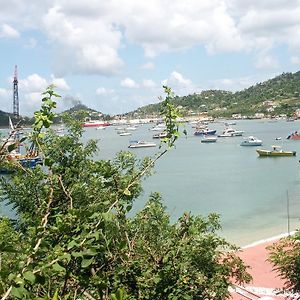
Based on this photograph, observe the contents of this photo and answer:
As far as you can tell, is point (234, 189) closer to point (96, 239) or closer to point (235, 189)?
point (235, 189)

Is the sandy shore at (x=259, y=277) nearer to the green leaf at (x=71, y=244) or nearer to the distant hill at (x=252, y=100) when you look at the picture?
the green leaf at (x=71, y=244)

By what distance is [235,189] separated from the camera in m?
38.4

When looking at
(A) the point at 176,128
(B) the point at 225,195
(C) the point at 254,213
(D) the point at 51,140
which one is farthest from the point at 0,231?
(B) the point at 225,195

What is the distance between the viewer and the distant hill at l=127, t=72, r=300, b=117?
14884 centimetres

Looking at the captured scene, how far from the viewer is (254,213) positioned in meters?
30.1

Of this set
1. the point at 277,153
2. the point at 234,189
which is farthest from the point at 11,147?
the point at 277,153

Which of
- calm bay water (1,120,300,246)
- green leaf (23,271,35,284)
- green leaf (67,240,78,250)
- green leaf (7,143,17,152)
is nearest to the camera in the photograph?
green leaf (23,271,35,284)

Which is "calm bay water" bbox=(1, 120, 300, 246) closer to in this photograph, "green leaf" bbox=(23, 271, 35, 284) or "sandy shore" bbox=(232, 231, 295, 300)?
"sandy shore" bbox=(232, 231, 295, 300)

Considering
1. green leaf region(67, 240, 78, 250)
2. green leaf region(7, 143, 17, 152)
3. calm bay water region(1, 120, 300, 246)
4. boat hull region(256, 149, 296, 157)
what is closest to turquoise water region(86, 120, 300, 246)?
calm bay water region(1, 120, 300, 246)

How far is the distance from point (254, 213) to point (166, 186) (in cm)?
1078

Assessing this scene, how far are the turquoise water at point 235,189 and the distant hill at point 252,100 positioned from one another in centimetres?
8000

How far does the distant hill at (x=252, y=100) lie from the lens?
488 ft

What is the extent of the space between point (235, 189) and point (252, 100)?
131558 mm

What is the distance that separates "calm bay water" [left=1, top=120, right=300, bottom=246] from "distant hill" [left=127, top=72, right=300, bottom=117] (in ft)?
261
